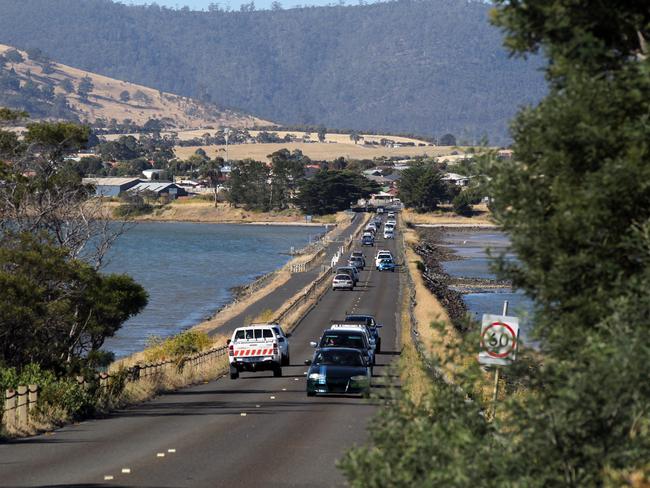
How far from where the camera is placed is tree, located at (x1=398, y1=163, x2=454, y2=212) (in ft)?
580

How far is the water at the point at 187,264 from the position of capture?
71.9m

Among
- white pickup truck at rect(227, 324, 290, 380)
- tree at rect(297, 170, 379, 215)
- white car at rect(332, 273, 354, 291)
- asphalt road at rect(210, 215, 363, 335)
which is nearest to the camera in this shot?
white pickup truck at rect(227, 324, 290, 380)

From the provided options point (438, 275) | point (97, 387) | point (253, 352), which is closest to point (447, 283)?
point (438, 275)

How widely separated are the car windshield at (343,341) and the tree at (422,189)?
458 feet

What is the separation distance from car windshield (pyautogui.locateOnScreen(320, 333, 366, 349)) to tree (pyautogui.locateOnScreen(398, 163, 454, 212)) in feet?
458

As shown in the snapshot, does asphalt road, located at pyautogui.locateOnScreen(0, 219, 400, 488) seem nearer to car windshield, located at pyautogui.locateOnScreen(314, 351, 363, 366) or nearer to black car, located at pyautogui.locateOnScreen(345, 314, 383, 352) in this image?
car windshield, located at pyautogui.locateOnScreen(314, 351, 363, 366)

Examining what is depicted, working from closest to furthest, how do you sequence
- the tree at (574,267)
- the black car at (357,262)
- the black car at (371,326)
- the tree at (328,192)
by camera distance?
the tree at (574,267), the black car at (371,326), the black car at (357,262), the tree at (328,192)

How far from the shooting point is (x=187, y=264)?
117m

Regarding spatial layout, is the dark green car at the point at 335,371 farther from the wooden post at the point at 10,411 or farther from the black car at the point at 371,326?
the black car at the point at 371,326

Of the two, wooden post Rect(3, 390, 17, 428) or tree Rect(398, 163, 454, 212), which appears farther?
tree Rect(398, 163, 454, 212)

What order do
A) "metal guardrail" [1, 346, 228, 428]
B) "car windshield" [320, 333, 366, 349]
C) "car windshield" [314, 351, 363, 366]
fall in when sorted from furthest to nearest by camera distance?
"car windshield" [320, 333, 366, 349]
"car windshield" [314, 351, 363, 366]
"metal guardrail" [1, 346, 228, 428]

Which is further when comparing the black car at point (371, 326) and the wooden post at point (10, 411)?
the black car at point (371, 326)

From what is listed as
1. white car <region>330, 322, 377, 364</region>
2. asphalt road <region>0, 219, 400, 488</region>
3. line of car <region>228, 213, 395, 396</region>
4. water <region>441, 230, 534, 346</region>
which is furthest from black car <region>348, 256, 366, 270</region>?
asphalt road <region>0, 219, 400, 488</region>

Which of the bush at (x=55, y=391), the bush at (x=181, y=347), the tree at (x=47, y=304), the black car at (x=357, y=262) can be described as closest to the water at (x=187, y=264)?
the bush at (x=181, y=347)
